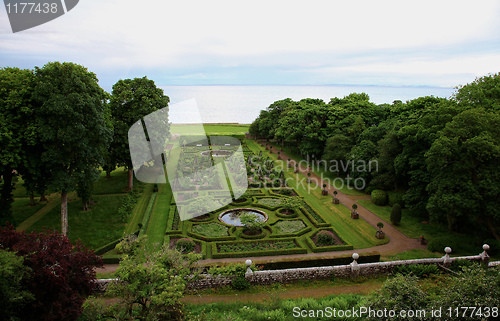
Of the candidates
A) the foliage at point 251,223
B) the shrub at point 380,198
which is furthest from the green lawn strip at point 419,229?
the foliage at point 251,223

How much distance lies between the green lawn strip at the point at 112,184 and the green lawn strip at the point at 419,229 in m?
25.8

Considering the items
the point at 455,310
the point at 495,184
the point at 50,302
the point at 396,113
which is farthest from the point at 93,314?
the point at 396,113

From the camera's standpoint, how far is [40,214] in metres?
26.7

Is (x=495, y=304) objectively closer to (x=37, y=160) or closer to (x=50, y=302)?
(x=50, y=302)

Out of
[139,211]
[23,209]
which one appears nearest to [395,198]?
[139,211]

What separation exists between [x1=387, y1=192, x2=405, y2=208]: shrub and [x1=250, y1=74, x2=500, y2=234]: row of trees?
1.20m

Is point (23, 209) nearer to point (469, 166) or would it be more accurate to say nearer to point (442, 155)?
point (442, 155)

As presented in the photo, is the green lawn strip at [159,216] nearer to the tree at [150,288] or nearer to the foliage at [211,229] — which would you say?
the foliage at [211,229]

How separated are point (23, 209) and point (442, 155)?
34314 millimetres

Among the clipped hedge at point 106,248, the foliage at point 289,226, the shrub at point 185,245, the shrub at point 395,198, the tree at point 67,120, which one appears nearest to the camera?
the tree at point 67,120

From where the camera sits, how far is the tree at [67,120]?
802 inches

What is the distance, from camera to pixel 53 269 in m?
11.7

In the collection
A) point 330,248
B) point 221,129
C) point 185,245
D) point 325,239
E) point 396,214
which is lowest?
point 330,248

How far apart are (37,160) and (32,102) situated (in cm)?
394
